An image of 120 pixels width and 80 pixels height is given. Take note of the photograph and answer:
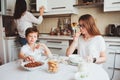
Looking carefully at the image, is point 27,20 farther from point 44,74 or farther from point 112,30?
point 44,74

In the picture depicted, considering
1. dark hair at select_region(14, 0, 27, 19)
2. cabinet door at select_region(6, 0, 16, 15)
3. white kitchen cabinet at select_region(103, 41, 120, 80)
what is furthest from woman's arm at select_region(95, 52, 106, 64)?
cabinet door at select_region(6, 0, 16, 15)

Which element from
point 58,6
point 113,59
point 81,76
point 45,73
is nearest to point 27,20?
point 58,6

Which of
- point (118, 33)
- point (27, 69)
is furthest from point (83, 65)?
point (118, 33)

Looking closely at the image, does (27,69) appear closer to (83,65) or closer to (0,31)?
(83,65)

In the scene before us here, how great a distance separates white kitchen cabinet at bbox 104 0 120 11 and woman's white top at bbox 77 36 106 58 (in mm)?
947

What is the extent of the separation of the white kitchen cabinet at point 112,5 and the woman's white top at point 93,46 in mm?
947

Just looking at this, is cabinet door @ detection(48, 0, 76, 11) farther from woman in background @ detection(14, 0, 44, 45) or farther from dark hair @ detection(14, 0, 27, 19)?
dark hair @ detection(14, 0, 27, 19)

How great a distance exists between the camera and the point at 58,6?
3.04 m

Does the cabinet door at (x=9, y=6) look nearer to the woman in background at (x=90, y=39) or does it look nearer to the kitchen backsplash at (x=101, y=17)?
the kitchen backsplash at (x=101, y=17)

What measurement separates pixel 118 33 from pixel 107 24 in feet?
1.05

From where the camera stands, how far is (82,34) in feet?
6.30

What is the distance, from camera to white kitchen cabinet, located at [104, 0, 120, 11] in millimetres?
2500

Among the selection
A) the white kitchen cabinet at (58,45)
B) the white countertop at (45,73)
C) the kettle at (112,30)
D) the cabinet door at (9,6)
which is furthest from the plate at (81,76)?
the cabinet door at (9,6)

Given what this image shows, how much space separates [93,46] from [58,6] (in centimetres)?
148
